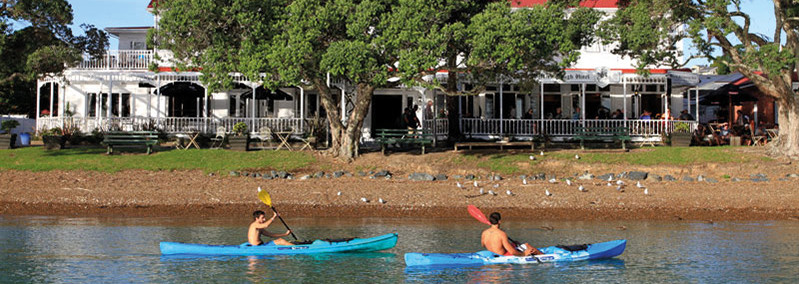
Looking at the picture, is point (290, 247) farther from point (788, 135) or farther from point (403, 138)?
point (788, 135)

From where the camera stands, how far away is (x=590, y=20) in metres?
23.9

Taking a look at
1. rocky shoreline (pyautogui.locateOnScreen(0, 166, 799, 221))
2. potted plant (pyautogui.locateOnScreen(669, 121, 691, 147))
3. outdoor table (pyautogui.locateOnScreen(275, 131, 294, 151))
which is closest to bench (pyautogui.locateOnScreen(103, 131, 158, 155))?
rocky shoreline (pyautogui.locateOnScreen(0, 166, 799, 221))

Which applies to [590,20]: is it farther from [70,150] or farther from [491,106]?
[70,150]

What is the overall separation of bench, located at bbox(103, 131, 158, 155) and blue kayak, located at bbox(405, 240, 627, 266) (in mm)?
15851

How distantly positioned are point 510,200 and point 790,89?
1103 cm

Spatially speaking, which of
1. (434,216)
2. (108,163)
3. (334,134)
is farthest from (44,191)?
(434,216)

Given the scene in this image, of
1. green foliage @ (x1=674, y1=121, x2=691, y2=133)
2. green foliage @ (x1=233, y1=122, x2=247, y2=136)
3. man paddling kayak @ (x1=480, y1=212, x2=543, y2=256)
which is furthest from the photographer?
green foliage @ (x1=233, y1=122, x2=247, y2=136)

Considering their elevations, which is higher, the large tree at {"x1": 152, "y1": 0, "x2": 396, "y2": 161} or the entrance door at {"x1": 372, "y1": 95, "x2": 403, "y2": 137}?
the large tree at {"x1": 152, "y1": 0, "x2": 396, "y2": 161}

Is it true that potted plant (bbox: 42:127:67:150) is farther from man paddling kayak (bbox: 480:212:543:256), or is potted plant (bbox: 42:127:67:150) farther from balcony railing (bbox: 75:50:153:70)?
man paddling kayak (bbox: 480:212:543:256)

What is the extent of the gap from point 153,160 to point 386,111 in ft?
37.9

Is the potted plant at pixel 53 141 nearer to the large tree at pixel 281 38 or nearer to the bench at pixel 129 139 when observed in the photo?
the bench at pixel 129 139

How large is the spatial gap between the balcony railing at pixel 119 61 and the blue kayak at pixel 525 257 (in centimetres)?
2245

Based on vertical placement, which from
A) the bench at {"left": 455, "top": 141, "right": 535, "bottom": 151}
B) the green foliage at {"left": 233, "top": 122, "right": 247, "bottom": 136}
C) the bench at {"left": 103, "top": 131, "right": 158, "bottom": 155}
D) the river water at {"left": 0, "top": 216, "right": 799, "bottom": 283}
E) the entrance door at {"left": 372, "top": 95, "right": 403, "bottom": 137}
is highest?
the entrance door at {"left": 372, "top": 95, "right": 403, "bottom": 137}

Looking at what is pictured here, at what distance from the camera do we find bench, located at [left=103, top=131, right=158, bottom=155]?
1057 inches
